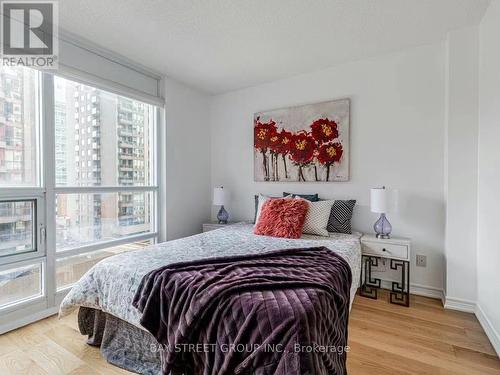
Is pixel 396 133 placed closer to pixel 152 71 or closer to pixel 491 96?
pixel 491 96

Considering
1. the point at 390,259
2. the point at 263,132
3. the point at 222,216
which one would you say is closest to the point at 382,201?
the point at 390,259

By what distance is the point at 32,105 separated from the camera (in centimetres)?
225

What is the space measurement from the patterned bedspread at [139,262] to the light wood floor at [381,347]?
30cm

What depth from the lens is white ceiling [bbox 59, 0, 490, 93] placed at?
1987 mm

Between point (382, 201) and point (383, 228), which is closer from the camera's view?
point (382, 201)

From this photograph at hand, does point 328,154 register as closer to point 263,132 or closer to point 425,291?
point 263,132

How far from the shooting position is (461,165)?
2.32m

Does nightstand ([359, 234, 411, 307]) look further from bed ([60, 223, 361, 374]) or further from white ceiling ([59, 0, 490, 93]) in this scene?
white ceiling ([59, 0, 490, 93])

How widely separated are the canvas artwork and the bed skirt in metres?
2.31

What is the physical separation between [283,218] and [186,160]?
1748mm

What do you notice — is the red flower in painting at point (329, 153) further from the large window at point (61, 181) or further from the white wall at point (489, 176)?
the large window at point (61, 181)

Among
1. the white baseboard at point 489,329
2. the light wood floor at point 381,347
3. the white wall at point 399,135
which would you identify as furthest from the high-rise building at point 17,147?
the white baseboard at point 489,329

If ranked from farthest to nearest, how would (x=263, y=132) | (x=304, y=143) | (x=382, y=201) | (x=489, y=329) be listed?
A: (x=263, y=132), (x=304, y=143), (x=382, y=201), (x=489, y=329)

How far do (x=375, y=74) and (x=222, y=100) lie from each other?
2088 mm
